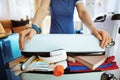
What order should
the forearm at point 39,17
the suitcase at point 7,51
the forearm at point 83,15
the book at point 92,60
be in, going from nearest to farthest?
the book at point 92,60 < the forearm at point 39,17 < the forearm at point 83,15 < the suitcase at point 7,51

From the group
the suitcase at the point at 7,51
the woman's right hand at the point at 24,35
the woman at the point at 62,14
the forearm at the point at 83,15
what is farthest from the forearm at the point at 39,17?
the suitcase at the point at 7,51

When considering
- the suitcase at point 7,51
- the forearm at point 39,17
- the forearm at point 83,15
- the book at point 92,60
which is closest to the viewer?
the book at point 92,60

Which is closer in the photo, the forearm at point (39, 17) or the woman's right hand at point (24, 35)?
the woman's right hand at point (24, 35)

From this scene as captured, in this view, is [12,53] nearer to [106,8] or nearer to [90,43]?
[90,43]

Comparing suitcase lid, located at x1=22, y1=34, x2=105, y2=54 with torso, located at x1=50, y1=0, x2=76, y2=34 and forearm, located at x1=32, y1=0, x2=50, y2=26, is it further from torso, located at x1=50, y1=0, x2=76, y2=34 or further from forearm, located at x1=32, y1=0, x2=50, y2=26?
torso, located at x1=50, y1=0, x2=76, y2=34

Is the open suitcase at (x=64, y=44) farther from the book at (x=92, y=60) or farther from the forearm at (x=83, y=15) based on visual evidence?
the forearm at (x=83, y=15)

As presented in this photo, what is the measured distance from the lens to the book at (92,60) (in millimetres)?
502

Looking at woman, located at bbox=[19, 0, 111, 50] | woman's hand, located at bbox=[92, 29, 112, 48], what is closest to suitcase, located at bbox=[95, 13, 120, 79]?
woman, located at bbox=[19, 0, 111, 50]

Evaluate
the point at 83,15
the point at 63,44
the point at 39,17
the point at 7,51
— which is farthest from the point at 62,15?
the point at 7,51

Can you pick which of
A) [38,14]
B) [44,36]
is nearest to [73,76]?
[44,36]

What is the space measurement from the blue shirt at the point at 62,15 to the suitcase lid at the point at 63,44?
429mm

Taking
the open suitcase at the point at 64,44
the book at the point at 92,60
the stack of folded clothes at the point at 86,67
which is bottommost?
the stack of folded clothes at the point at 86,67

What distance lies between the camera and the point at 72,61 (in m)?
0.55

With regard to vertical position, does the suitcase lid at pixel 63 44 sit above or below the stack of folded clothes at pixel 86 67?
above
